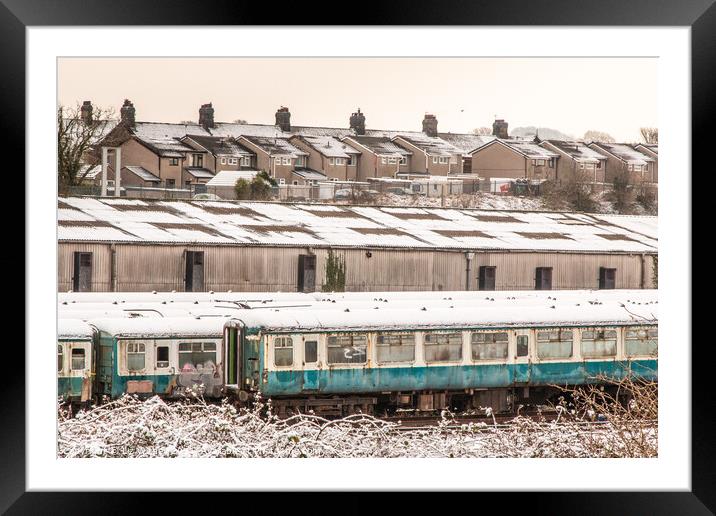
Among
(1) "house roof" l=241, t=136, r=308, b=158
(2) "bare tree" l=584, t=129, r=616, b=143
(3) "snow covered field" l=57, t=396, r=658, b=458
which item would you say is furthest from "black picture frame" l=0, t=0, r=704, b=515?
(2) "bare tree" l=584, t=129, r=616, b=143

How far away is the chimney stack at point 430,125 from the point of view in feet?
29.7

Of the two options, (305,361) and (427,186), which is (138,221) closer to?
(305,361)

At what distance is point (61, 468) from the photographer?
6406 mm

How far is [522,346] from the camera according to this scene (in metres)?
10.4

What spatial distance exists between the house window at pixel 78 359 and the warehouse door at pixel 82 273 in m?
0.54

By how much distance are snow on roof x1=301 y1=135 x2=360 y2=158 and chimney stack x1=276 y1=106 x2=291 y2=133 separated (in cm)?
17

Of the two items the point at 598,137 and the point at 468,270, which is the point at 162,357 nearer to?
the point at 468,270

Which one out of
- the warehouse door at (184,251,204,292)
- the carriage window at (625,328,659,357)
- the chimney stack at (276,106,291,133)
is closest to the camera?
the chimney stack at (276,106,291,133)

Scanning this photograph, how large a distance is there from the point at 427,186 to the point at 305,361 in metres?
2.05

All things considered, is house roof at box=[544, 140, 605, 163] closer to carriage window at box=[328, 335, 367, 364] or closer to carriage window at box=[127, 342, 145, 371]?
carriage window at box=[328, 335, 367, 364]

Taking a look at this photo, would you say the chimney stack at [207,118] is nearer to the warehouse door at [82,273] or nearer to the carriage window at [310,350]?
the warehouse door at [82,273]

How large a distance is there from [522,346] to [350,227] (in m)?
2.22

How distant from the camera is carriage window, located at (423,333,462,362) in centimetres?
1016

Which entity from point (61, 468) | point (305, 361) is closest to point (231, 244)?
point (305, 361)
